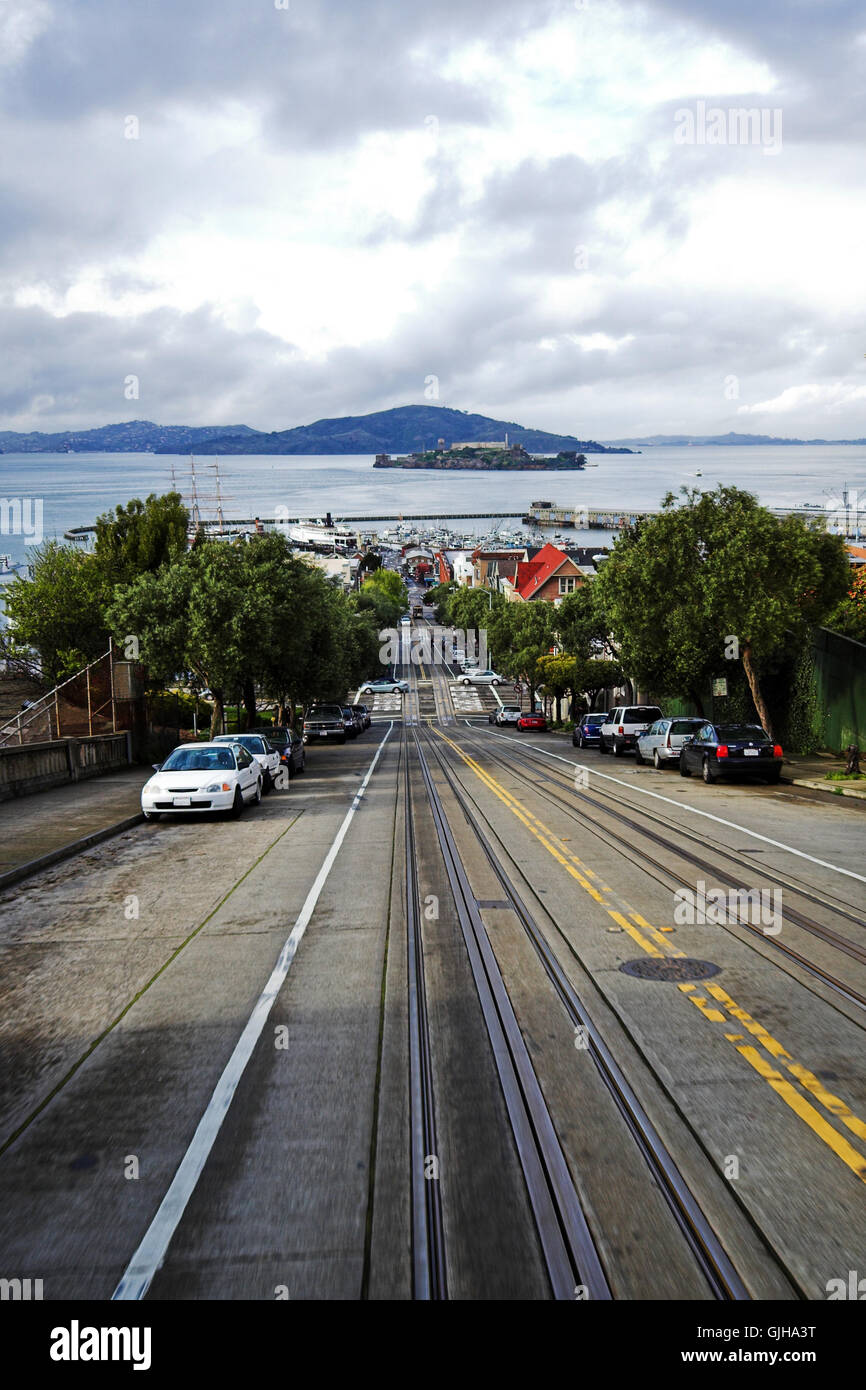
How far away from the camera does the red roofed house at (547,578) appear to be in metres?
134

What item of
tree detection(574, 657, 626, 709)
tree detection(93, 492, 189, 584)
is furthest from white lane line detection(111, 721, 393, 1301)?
tree detection(574, 657, 626, 709)

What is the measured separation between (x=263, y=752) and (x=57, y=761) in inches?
182

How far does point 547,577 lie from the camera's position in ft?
446

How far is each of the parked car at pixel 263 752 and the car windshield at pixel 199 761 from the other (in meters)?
3.36

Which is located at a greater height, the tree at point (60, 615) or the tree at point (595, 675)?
the tree at point (60, 615)

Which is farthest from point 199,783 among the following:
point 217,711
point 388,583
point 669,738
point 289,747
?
point 388,583

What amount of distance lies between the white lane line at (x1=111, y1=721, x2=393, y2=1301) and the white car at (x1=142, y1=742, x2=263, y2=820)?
32.8ft

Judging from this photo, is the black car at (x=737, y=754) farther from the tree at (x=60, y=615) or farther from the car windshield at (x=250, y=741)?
the tree at (x=60, y=615)

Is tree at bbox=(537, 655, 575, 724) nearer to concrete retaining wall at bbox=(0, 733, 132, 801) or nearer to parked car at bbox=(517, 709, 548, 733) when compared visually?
parked car at bbox=(517, 709, 548, 733)

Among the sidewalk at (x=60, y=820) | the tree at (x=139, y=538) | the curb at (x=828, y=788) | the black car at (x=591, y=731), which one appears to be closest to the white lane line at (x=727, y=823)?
the curb at (x=828, y=788)

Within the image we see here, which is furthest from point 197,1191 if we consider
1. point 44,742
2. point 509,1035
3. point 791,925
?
point 44,742

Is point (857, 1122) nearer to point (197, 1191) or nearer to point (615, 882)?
point (197, 1191)

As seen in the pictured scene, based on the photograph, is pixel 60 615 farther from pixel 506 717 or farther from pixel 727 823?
pixel 506 717

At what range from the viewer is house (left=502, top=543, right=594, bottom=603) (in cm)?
13400
